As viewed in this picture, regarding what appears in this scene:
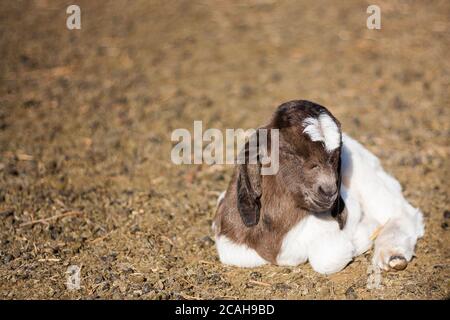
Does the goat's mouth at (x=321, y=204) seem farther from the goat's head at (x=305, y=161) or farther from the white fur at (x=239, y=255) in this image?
the white fur at (x=239, y=255)

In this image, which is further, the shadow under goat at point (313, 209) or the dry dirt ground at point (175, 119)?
the dry dirt ground at point (175, 119)

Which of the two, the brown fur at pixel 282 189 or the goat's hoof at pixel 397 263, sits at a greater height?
the brown fur at pixel 282 189

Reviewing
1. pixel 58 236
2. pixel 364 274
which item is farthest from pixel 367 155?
pixel 58 236

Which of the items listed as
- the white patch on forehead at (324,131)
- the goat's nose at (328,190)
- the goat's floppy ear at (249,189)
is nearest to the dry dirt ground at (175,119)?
the goat's floppy ear at (249,189)

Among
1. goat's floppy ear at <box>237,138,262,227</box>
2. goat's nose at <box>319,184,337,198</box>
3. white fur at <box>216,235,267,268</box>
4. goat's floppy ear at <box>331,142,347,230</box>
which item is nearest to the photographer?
goat's nose at <box>319,184,337,198</box>

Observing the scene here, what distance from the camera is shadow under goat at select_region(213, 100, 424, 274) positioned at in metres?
4.32

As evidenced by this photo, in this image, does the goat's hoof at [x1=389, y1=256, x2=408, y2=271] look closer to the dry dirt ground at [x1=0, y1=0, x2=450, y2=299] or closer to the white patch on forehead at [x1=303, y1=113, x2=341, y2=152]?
the dry dirt ground at [x1=0, y1=0, x2=450, y2=299]

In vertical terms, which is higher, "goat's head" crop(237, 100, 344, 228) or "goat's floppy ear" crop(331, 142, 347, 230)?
"goat's head" crop(237, 100, 344, 228)

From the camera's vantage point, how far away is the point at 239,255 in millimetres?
4809

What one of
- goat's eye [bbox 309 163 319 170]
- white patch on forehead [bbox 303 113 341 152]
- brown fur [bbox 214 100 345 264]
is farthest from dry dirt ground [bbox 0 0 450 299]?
white patch on forehead [bbox 303 113 341 152]

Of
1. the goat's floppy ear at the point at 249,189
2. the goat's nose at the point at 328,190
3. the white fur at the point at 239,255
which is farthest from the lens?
the white fur at the point at 239,255

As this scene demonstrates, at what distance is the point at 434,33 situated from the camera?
9789mm

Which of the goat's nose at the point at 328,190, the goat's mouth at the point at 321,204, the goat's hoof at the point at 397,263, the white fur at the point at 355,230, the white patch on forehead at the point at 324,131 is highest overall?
the white patch on forehead at the point at 324,131

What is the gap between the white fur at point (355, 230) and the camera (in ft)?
15.2
